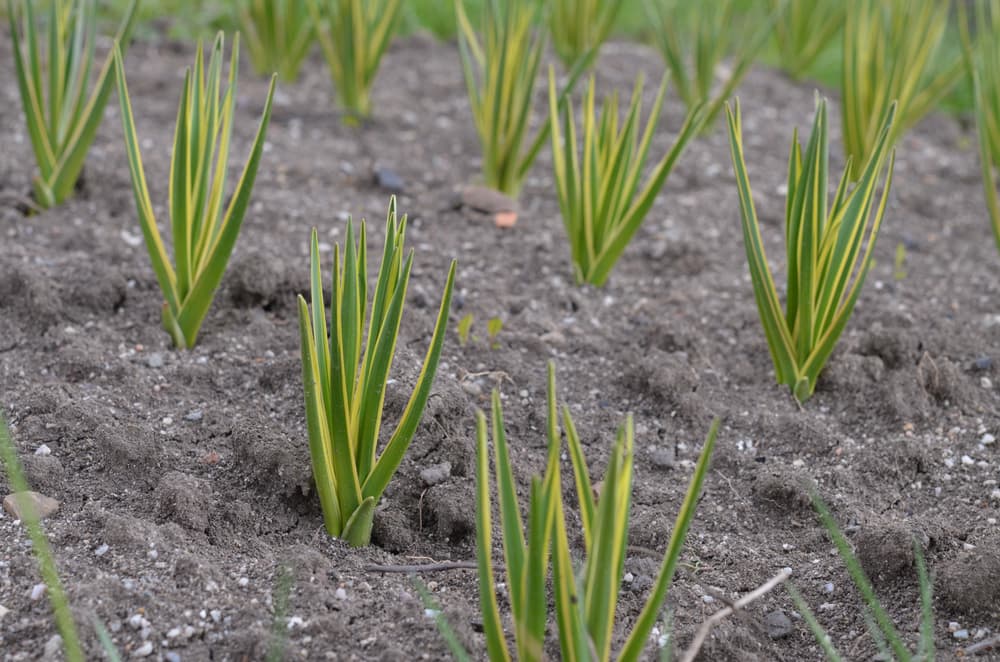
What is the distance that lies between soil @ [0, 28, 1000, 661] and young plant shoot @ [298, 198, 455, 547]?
0.11 m

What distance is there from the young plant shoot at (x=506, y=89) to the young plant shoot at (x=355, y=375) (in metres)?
1.02

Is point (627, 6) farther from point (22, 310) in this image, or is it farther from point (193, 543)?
point (193, 543)

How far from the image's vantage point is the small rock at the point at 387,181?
102 inches

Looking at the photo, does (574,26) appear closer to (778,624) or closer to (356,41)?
(356,41)

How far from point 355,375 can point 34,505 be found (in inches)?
20.0

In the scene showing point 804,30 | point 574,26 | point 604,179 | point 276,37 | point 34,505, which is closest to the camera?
point 34,505

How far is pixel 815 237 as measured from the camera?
1745mm

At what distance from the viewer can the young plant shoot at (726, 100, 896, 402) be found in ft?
5.60

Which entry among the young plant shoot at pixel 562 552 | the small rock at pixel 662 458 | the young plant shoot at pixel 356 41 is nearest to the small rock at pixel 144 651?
the young plant shoot at pixel 562 552

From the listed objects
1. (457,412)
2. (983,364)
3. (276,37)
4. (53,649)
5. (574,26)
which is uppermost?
(574,26)

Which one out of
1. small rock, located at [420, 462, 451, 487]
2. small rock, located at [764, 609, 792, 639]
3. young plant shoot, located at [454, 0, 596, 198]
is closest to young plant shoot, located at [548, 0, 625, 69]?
young plant shoot, located at [454, 0, 596, 198]

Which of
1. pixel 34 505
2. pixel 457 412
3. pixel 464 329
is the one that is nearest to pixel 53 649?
pixel 34 505

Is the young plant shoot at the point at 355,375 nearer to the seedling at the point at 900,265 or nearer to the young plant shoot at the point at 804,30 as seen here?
the seedling at the point at 900,265

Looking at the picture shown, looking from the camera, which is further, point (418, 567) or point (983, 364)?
point (983, 364)
